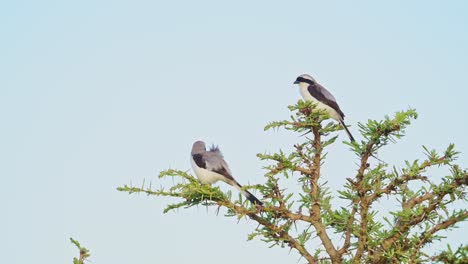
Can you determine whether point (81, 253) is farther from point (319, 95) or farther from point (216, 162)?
point (319, 95)

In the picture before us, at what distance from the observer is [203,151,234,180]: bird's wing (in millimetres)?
10148

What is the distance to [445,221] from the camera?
5.59 metres

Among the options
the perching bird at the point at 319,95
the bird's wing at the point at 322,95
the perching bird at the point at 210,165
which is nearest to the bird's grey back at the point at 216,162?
the perching bird at the point at 210,165

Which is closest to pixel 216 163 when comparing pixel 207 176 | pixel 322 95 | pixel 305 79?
pixel 207 176

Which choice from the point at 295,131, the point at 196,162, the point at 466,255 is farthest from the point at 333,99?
the point at 466,255

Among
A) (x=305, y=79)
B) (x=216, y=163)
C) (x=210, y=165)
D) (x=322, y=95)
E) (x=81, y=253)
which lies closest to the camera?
(x=81, y=253)

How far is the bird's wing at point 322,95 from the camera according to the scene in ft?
42.0

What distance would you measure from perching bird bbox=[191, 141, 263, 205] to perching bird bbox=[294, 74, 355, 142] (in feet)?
9.28

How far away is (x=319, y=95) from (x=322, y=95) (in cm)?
7

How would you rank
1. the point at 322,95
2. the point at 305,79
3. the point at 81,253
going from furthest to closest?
the point at 305,79, the point at 322,95, the point at 81,253

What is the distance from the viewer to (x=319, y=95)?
13164 mm

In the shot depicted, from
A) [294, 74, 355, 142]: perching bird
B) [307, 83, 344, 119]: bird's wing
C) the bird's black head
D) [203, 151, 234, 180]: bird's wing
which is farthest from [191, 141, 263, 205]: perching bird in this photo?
the bird's black head

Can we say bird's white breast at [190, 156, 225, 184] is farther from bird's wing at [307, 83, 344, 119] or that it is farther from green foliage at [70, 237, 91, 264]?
green foliage at [70, 237, 91, 264]

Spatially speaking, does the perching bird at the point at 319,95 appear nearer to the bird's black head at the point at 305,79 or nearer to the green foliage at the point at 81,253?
the bird's black head at the point at 305,79
